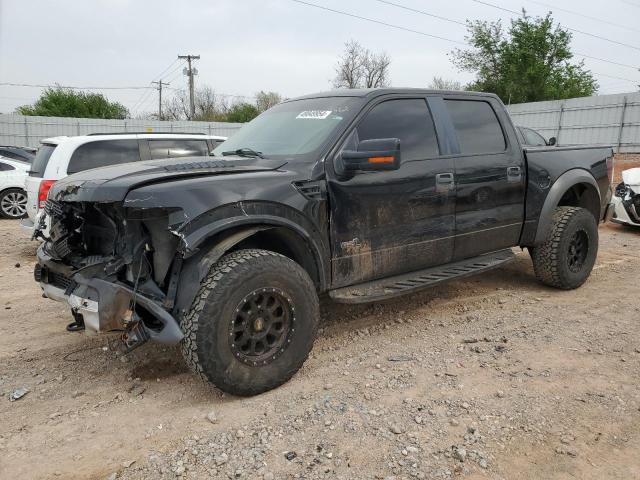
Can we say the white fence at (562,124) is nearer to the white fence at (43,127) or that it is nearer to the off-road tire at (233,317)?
the white fence at (43,127)

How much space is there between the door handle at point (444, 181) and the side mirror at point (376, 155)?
76cm

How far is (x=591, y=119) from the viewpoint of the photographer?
18.9 m

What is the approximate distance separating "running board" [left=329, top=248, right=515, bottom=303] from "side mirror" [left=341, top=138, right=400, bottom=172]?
88 cm

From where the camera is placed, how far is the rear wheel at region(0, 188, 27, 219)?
432 inches

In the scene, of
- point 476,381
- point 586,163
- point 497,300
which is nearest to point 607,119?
point 586,163

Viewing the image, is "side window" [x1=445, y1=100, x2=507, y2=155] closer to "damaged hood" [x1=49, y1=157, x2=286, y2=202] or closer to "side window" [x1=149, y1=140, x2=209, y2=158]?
"damaged hood" [x1=49, y1=157, x2=286, y2=202]

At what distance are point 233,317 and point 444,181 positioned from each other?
81.6 inches

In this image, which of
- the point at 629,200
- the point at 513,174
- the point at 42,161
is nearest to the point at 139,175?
the point at 513,174

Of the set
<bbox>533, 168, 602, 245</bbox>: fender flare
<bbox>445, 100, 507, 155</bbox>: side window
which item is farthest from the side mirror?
<bbox>533, 168, 602, 245</bbox>: fender flare

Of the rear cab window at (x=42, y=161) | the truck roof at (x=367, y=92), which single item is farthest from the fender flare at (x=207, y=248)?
the rear cab window at (x=42, y=161)

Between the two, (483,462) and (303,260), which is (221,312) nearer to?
(303,260)

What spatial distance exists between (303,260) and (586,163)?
3514mm

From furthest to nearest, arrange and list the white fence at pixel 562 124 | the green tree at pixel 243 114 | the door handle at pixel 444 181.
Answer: the green tree at pixel 243 114
the white fence at pixel 562 124
the door handle at pixel 444 181

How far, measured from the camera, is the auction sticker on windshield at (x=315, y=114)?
3750mm
